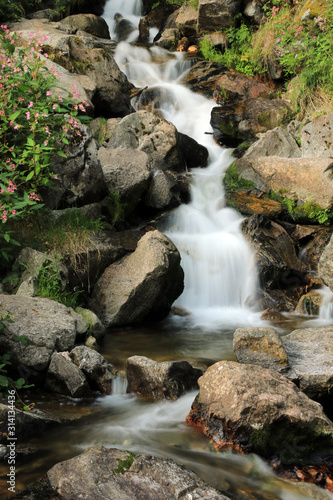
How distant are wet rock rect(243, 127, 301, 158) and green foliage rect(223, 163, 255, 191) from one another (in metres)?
0.62

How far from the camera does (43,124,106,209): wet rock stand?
6039mm

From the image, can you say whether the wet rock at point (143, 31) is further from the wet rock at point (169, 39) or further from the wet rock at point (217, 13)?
the wet rock at point (217, 13)

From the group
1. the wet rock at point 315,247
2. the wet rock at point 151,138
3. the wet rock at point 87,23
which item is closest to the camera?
the wet rock at point 315,247

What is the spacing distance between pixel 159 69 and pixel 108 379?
11.3 metres

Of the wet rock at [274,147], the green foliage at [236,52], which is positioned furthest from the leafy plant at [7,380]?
the green foliage at [236,52]

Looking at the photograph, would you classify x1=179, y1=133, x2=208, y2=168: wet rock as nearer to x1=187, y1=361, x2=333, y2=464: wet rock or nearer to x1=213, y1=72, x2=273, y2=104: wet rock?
x1=213, y1=72, x2=273, y2=104: wet rock

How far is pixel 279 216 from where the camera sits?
27.0 feet

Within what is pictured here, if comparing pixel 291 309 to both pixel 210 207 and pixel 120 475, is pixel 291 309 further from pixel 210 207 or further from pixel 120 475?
pixel 120 475

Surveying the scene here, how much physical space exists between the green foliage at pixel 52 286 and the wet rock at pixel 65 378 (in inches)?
47.0

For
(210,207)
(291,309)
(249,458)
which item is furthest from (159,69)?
(249,458)

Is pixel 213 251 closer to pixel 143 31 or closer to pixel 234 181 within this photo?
pixel 234 181

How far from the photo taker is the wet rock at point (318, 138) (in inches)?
358

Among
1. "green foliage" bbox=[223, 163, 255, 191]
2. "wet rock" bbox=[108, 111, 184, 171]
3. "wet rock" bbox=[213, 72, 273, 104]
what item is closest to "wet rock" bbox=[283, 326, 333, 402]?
"green foliage" bbox=[223, 163, 255, 191]

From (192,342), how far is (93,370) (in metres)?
1.80
